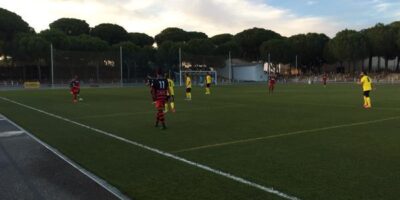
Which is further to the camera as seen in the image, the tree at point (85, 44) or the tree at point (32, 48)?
the tree at point (85, 44)

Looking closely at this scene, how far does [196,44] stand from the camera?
102 m

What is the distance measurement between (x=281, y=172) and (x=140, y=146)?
442cm

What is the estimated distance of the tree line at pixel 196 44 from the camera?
283 feet

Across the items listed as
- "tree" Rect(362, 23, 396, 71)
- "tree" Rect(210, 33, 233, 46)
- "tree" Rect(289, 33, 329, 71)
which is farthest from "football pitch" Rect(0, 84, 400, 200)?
"tree" Rect(210, 33, 233, 46)

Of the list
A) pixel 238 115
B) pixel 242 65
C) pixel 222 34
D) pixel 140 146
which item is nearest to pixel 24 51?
pixel 242 65

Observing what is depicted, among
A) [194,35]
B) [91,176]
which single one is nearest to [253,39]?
[194,35]

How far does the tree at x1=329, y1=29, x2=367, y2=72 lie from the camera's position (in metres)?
90.8

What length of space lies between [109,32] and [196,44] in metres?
24.1

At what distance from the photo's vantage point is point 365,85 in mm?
22641

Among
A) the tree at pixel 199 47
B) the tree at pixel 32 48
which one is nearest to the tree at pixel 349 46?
the tree at pixel 199 47

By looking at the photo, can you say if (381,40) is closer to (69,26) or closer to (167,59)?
(167,59)

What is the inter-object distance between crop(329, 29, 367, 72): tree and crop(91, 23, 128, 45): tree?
51.6 m

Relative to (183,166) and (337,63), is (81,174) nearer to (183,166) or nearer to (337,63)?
(183,166)

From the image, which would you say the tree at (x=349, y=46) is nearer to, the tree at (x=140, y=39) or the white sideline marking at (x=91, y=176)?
the tree at (x=140, y=39)
